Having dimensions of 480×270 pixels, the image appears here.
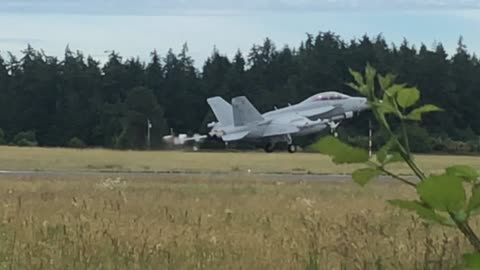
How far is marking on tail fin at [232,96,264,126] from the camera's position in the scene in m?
73.8

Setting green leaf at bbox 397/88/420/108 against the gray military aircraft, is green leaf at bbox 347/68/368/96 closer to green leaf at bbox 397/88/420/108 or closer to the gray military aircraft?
green leaf at bbox 397/88/420/108

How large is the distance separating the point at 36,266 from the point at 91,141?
10673 centimetres

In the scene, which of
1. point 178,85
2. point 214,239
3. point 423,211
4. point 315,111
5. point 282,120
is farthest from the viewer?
point 178,85

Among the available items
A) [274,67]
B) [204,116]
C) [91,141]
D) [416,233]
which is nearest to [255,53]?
[274,67]

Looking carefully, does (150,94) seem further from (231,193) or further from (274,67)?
(231,193)

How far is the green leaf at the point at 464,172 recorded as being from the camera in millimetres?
1919

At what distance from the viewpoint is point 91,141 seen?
11325cm

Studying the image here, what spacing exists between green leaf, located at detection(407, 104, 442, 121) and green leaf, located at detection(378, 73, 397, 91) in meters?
0.06

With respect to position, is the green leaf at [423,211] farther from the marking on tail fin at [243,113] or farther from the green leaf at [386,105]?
the marking on tail fin at [243,113]

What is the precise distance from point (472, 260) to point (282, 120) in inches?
2864

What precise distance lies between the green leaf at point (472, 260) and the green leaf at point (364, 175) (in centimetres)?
21

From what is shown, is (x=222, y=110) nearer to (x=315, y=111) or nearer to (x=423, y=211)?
(x=315, y=111)

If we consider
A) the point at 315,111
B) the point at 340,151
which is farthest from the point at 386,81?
the point at 315,111

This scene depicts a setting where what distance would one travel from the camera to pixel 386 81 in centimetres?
194
